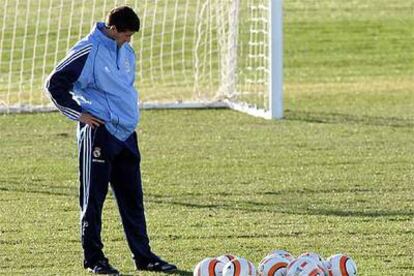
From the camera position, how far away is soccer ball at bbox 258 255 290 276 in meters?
9.19

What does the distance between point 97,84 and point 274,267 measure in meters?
1.93

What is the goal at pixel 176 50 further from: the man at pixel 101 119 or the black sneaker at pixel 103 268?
the black sneaker at pixel 103 268

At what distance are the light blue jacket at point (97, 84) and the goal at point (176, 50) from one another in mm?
9279

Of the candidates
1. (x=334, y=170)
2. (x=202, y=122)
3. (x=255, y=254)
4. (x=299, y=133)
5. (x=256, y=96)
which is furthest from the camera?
(x=256, y=96)

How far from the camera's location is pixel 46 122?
63.5ft

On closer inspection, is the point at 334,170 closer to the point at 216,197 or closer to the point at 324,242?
the point at 216,197

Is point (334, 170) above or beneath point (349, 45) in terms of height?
beneath

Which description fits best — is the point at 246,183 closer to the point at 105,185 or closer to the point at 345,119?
the point at 105,185

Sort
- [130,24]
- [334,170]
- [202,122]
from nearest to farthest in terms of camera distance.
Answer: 1. [130,24]
2. [334,170]
3. [202,122]

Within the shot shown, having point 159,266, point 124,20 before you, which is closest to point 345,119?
point 159,266

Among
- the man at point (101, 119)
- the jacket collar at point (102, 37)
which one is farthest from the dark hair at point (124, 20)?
the jacket collar at point (102, 37)

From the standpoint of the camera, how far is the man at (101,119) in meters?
9.98

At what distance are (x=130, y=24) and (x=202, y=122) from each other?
930 centimetres

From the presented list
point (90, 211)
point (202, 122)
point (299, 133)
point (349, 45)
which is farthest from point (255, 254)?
point (349, 45)
